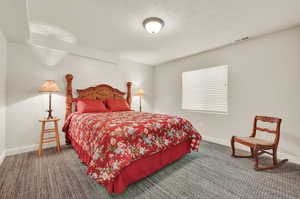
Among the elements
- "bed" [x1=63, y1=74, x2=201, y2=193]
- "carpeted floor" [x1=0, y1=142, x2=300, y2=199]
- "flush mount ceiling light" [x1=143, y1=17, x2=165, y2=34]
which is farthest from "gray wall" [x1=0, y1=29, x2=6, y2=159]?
"flush mount ceiling light" [x1=143, y1=17, x2=165, y2=34]

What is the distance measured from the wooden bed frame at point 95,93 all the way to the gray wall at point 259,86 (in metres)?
2.32

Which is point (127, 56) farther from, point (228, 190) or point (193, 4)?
point (228, 190)

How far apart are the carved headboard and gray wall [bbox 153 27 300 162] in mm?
2323

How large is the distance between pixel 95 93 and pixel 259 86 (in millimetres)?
3900

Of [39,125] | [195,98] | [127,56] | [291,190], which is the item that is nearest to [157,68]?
[127,56]

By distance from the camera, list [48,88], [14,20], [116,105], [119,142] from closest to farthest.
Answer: [119,142] < [14,20] < [48,88] < [116,105]

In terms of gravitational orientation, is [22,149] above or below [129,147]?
below

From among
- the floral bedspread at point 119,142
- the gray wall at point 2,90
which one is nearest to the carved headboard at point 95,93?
the gray wall at point 2,90

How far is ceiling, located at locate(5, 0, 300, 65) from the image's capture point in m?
1.80

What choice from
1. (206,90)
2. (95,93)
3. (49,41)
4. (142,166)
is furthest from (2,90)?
(206,90)

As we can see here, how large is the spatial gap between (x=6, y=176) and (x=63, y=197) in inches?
43.9

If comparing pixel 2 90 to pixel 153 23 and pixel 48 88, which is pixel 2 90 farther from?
pixel 153 23

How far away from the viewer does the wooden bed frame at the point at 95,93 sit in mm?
3139

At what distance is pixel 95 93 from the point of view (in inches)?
141
